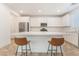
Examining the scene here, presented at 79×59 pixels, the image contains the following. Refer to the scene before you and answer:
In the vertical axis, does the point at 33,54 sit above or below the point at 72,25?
below

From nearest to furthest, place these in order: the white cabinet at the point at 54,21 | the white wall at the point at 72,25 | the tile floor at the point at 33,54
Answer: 1. the tile floor at the point at 33,54
2. the white wall at the point at 72,25
3. the white cabinet at the point at 54,21

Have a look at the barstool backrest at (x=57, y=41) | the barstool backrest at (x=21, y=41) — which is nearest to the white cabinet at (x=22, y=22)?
the barstool backrest at (x=21, y=41)

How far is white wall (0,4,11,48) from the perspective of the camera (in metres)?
2.15

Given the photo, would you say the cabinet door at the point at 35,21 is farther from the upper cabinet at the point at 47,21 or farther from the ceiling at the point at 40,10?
the ceiling at the point at 40,10

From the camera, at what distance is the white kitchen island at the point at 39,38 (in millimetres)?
2412

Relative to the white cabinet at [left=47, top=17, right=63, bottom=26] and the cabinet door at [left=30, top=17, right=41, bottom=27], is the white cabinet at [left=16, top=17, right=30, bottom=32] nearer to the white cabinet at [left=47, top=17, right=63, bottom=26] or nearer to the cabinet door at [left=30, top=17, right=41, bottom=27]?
the cabinet door at [left=30, top=17, right=41, bottom=27]

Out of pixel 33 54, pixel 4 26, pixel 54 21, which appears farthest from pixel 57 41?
pixel 4 26

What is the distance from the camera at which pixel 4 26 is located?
2201 mm

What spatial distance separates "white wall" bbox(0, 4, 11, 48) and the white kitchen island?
15 cm

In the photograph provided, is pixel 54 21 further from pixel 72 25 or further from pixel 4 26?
pixel 4 26

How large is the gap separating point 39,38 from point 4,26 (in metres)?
0.89

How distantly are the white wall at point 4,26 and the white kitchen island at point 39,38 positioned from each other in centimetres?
15

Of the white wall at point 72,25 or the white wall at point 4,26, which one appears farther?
the white wall at point 72,25

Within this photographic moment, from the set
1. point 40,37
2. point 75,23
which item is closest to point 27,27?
point 40,37
